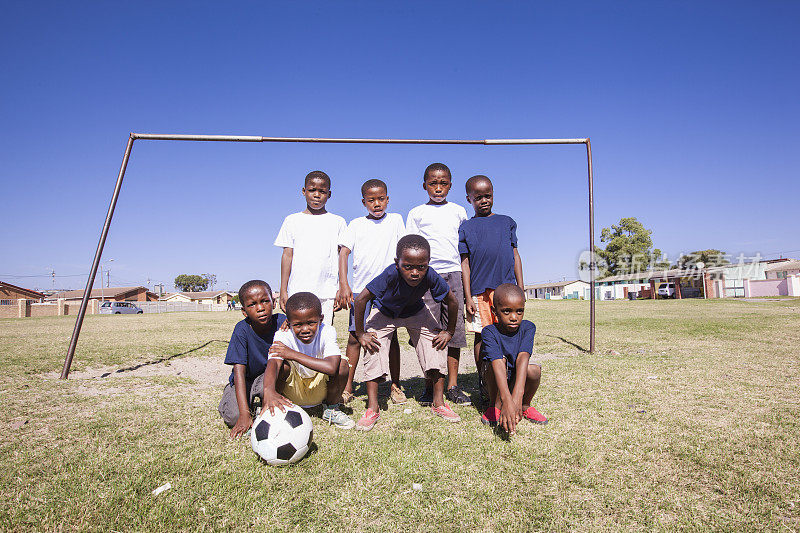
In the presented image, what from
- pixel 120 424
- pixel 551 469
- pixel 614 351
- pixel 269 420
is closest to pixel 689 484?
pixel 551 469

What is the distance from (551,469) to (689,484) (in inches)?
30.7

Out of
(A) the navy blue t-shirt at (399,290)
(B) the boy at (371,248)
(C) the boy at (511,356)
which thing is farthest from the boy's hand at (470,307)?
(B) the boy at (371,248)

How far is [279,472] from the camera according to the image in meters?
2.82

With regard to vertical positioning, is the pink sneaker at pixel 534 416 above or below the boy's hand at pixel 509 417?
below

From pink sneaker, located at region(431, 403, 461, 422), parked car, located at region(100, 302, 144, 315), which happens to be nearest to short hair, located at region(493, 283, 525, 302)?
pink sneaker, located at region(431, 403, 461, 422)

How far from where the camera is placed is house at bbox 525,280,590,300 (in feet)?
244

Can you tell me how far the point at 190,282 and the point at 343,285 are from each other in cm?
11261

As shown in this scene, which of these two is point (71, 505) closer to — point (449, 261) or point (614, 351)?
point (449, 261)

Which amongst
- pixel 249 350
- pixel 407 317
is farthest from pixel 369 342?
pixel 249 350

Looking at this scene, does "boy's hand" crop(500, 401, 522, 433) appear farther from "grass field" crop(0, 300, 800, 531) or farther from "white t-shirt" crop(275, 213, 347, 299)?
"white t-shirt" crop(275, 213, 347, 299)

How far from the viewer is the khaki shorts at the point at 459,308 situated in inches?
179

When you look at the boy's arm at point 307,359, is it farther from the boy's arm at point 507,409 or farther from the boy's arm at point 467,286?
the boy's arm at point 467,286

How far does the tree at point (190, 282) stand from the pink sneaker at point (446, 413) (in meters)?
114

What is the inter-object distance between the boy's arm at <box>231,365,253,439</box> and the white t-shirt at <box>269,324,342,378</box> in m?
0.44
